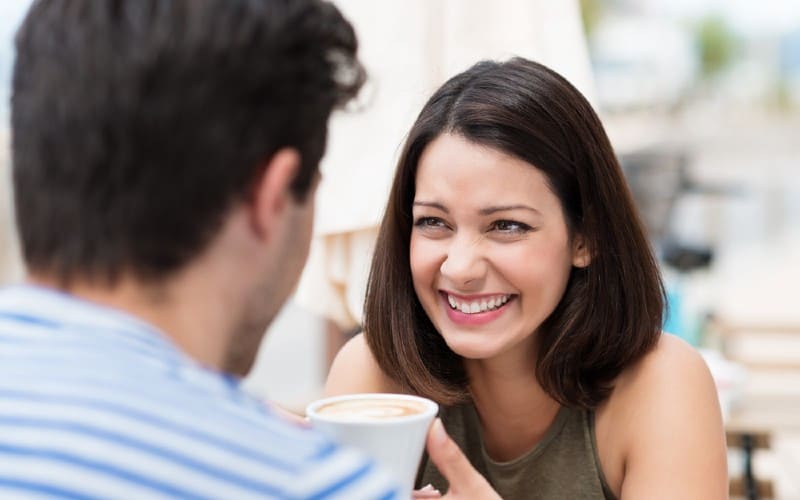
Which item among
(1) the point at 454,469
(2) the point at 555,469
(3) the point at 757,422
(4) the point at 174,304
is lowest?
(3) the point at 757,422

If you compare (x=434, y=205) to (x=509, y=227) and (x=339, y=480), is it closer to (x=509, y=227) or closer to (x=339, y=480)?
(x=509, y=227)

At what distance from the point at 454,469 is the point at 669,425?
43 cm

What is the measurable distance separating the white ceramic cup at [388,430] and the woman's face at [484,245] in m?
0.38

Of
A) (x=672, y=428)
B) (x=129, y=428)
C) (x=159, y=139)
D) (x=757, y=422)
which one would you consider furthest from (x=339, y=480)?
(x=757, y=422)

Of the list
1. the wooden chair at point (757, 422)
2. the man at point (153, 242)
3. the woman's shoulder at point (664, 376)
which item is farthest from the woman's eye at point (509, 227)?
the wooden chair at point (757, 422)

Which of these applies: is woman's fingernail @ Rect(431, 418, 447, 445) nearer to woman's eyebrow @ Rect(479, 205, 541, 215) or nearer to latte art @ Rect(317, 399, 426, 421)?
latte art @ Rect(317, 399, 426, 421)

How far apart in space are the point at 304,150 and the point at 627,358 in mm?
846

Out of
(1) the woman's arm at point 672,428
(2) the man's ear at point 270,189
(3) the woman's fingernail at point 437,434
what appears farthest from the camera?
(1) the woman's arm at point 672,428

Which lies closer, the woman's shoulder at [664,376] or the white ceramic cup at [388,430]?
the white ceramic cup at [388,430]

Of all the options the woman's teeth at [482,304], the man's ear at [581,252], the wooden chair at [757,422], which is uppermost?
the man's ear at [581,252]

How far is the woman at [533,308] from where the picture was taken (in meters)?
1.38

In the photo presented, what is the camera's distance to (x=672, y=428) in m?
1.39

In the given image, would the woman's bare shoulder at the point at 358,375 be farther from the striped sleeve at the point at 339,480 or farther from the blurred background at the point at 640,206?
the striped sleeve at the point at 339,480

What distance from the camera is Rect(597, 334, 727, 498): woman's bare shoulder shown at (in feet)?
4.47
